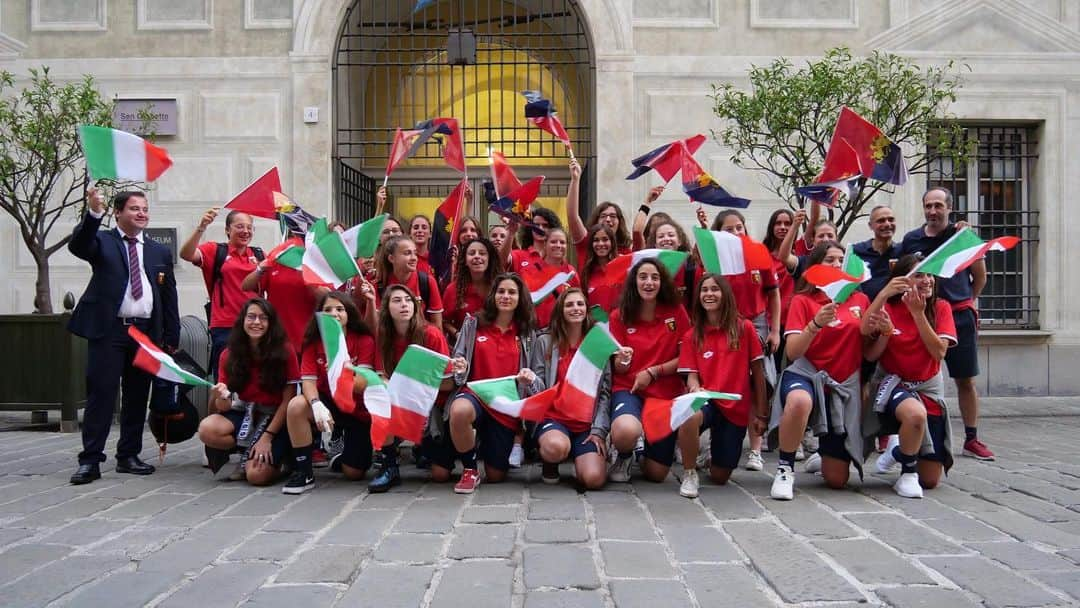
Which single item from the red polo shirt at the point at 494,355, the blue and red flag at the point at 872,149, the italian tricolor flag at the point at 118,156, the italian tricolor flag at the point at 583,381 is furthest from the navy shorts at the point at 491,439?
the blue and red flag at the point at 872,149

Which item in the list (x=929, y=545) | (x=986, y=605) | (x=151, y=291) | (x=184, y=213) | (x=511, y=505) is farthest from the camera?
(x=184, y=213)

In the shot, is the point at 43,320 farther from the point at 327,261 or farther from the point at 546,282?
the point at 546,282

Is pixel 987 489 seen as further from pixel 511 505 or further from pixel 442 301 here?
pixel 442 301

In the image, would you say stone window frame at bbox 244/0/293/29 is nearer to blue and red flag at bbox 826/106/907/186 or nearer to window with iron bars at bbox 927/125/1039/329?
blue and red flag at bbox 826/106/907/186

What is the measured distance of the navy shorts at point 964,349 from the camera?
7086mm

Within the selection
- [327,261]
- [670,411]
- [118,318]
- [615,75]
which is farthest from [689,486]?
[615,75]

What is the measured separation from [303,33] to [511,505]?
26.4 feet

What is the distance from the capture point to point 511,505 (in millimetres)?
5117

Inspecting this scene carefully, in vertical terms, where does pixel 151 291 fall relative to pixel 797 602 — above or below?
above

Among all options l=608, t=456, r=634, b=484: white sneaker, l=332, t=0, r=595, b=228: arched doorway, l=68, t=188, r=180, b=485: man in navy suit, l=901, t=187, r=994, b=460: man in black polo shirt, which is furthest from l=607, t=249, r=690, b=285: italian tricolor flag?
l=332, t=0, r=595, b=228: arched doorway

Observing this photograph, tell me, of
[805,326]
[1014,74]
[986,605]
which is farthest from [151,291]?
[1014,74]

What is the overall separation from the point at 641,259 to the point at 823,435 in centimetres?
149

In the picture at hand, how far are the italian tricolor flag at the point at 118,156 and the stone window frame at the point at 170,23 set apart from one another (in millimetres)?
5765

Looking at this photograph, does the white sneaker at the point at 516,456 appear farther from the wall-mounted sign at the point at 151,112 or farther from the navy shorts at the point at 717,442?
the wall-mounted sign at the point at 151,112
